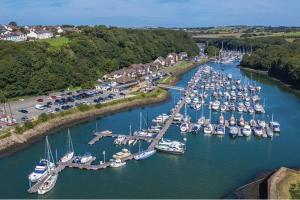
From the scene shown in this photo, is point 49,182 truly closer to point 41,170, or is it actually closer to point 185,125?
point 41,170

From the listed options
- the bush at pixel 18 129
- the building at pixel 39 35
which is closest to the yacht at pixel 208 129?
the bush at pixel 18 129

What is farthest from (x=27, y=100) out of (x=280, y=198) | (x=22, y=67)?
(x=280, y=198)

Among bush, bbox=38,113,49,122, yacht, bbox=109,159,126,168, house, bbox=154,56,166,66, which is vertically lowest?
yacht, bbox=109,159,126,168

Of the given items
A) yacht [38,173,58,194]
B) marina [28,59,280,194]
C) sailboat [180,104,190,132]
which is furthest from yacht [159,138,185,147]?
yacht [38,173,58,194]

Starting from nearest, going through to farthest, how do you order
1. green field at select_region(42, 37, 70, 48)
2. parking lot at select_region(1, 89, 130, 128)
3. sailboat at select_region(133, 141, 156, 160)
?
sailboat at select_region(133, 141, 156, 160), parking lot at select_region(1, 89, 130, 128), green field at select_region(42, 37, 70, 48)

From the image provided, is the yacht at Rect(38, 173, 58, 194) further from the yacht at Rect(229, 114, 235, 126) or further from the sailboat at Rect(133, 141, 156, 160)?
the yacht at Rect(229, 114, 235, 126)

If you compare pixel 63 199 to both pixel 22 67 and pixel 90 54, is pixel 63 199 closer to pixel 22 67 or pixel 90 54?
pixel 22 67
